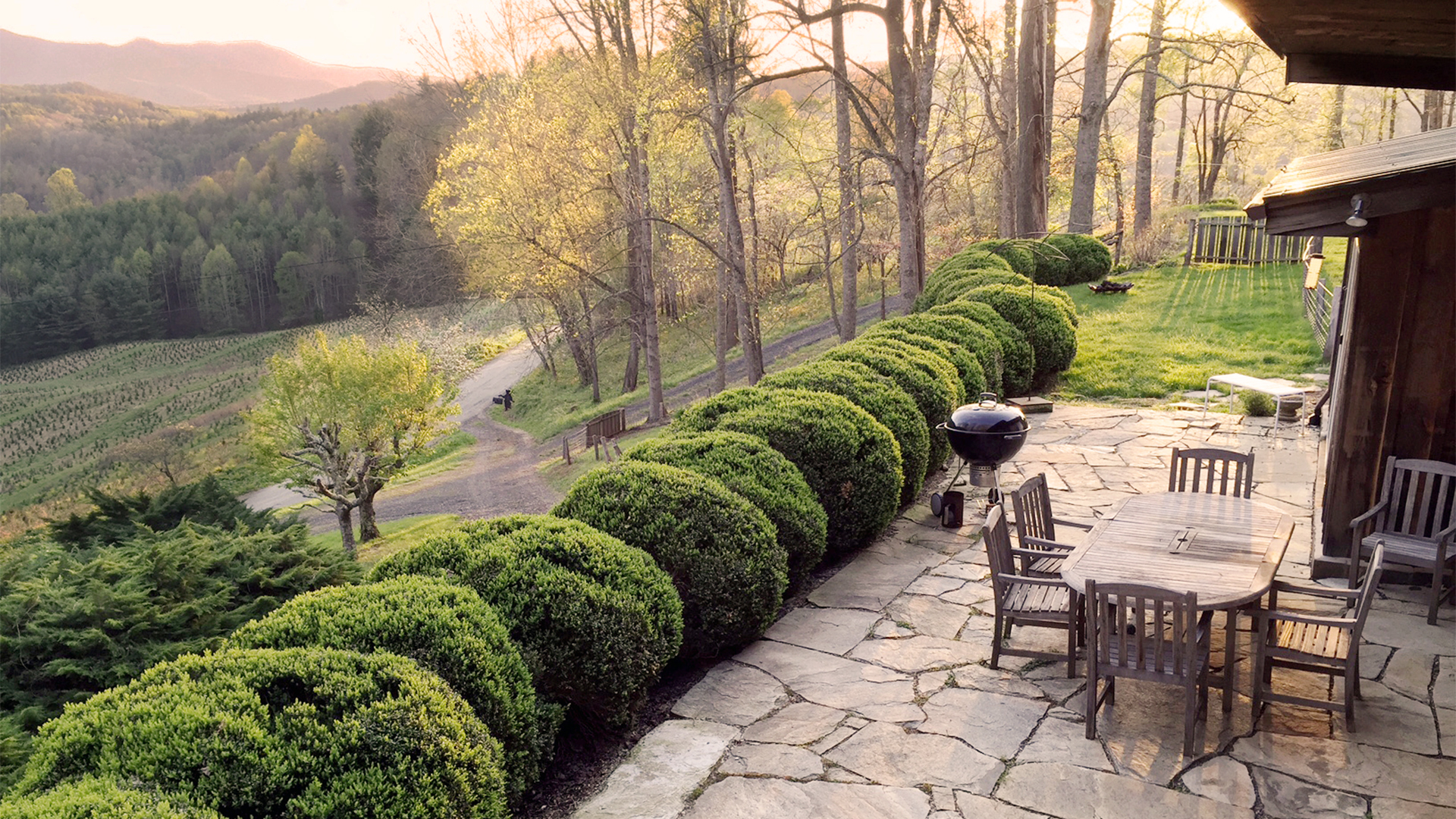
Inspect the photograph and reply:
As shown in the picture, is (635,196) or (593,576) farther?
(635,196)

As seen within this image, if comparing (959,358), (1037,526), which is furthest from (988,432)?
(959,358)

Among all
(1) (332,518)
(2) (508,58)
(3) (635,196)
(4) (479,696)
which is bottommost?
(1) (332,518)

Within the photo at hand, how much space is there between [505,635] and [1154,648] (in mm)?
2762

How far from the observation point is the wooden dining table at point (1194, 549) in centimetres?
382

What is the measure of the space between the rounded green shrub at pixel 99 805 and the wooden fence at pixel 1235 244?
2065 cm

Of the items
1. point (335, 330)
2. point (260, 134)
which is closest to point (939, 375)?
point (335, 330)

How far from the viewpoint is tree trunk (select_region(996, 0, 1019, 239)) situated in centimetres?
1911

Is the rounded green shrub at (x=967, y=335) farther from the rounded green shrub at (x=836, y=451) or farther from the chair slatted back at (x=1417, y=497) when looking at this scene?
the chair slatted back at (x=1417, y=497)

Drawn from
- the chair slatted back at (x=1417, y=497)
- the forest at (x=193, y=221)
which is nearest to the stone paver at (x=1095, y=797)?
the chair slatted back at (x=1417, y=497)

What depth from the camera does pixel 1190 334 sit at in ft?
43.5

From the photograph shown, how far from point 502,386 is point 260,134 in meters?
56.3

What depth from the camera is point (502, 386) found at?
118ft

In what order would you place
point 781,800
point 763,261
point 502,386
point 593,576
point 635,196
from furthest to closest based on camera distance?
point 502,386 < point 763,261 < point 635,196 < point 593,576 < point 781,800

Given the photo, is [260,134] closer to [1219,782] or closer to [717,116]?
[717,116]
